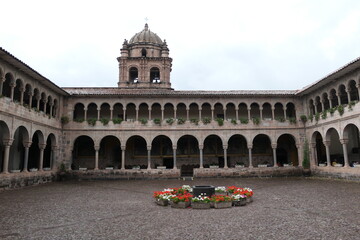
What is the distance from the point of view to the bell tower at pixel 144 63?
31677mm

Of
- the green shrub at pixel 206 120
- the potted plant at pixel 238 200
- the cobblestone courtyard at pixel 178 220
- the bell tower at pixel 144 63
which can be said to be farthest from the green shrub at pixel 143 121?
the potted plant at pixel 238 200

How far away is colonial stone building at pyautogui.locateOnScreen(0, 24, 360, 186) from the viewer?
2122cm

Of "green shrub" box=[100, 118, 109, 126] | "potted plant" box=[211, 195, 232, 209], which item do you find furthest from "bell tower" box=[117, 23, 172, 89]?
"potted plant" box=[211, 195, 232, 209]

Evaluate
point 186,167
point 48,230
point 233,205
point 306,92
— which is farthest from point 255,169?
point 48,230

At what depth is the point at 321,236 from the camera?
649 cm

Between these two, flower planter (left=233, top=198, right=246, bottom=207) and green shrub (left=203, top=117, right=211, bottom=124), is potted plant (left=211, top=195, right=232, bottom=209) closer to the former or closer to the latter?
flower planter (left=233, top=198, right=246, bottom=207)

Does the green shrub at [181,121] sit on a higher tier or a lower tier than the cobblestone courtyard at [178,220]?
higher

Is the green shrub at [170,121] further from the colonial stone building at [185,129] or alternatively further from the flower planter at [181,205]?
the flower planter at [181,205]

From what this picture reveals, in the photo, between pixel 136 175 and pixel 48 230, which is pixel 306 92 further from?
pixel 48 230

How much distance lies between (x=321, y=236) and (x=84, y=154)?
965 inches

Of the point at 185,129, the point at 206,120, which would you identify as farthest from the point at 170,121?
the point at 206,120

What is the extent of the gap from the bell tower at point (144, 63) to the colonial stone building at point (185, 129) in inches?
108

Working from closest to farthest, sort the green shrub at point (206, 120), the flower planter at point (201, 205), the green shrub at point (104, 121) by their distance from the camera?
1. the flower planter at point (201, 205)
2. the green shrub at point (104, 121)
3. the green shrub at point (206, 120)

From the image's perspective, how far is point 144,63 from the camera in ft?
105
